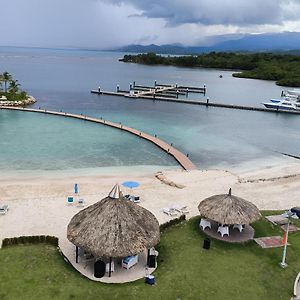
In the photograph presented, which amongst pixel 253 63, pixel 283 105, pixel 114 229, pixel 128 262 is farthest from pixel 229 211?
pixel 253 63

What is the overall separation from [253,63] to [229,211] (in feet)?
438

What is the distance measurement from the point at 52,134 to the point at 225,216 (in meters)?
24.7

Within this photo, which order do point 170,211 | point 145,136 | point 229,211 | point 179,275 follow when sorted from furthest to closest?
1. point 145,136
2. point 170,211
3. point 229,211
4. point 179,275

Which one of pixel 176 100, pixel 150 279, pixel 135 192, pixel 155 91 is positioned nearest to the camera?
pixel 150 279

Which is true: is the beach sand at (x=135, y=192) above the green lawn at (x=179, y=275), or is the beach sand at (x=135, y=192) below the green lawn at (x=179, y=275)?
below

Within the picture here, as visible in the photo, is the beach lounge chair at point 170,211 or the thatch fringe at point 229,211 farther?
the beach lounge chair at point 170,211

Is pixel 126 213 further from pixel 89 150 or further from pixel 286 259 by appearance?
pixel 89 150

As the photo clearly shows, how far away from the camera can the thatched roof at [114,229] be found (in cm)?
1331

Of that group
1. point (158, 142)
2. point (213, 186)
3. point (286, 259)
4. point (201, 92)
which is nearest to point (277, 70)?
point (201, 92)

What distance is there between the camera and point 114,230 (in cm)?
1363

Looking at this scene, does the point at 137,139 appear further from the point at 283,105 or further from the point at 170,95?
the point at 170,95

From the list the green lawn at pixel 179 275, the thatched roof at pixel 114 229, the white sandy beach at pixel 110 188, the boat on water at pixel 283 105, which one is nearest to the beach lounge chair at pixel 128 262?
the white sandy beach at pixel 110 188

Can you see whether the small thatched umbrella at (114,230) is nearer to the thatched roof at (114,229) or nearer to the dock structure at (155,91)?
the thatched roof at (114,229)

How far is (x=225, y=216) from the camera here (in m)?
16.3
